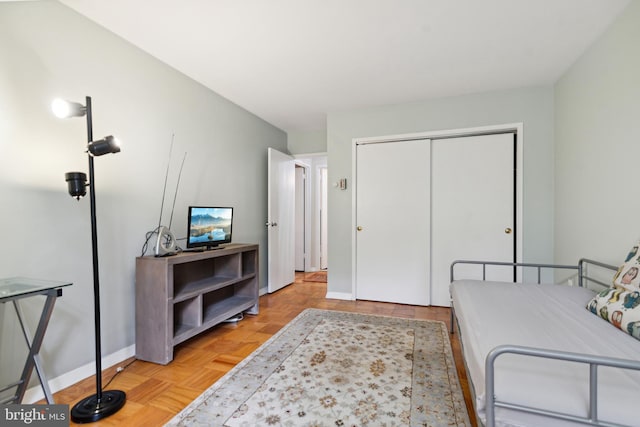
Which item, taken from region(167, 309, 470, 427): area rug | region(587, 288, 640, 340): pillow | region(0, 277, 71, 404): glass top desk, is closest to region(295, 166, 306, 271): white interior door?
region(167, 309, 470, 427): area rug

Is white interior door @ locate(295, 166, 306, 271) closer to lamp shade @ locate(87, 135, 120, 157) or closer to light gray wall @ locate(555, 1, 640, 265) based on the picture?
light gray wall @ locate(555, 1, 640, 265)

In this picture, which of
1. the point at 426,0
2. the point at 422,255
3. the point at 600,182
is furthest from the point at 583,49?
the point at 422,255

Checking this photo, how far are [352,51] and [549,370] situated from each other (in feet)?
7.57

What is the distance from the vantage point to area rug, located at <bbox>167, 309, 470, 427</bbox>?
4.79 feet

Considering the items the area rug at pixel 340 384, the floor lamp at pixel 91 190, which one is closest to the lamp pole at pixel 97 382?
the floor lamp at pixel 91 190

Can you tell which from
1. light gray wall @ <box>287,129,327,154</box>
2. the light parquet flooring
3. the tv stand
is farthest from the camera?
light gray wall @ <box>287,129,327,154</box>

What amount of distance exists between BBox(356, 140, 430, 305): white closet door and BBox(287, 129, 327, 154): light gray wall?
0.96m

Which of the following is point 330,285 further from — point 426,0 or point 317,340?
point 426,0

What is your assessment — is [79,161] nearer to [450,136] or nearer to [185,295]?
[185,295]

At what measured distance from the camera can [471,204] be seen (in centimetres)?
317

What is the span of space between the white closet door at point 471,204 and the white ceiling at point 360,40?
631mm

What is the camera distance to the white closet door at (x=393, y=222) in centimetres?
333

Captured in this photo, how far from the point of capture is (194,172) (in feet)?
9.06

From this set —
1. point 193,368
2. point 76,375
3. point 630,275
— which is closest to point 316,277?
point 193,368
